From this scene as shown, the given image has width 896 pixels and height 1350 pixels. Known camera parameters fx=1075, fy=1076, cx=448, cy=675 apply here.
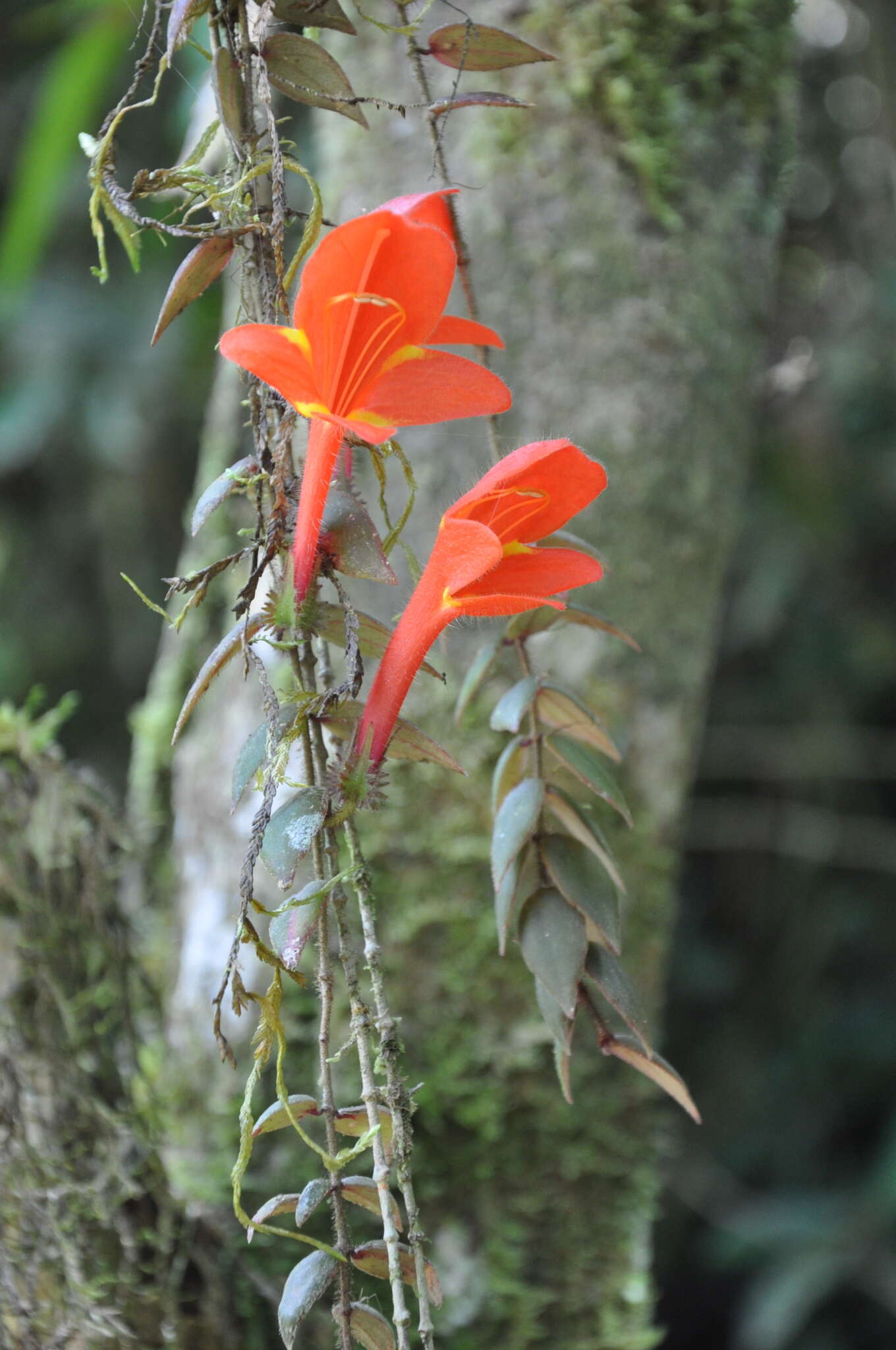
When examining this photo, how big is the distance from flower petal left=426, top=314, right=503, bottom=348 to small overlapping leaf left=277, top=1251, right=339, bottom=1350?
36 cm

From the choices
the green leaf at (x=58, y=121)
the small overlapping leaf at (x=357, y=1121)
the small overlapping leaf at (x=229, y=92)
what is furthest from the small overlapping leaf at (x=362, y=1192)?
the green leaf at (x=58, y=121)

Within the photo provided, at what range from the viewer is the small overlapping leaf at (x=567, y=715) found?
0.54 metres

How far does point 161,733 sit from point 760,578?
5.29 feet

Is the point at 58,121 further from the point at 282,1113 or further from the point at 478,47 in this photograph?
the point at 282,1113

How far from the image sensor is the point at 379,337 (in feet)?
1.37

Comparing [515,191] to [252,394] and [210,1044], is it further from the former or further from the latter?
[210,1044]

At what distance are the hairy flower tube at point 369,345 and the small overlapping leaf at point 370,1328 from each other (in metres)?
0.29

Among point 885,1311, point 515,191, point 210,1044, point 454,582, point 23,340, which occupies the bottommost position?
point 885,1311

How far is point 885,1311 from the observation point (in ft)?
7.23

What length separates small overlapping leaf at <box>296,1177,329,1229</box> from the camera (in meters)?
0.41

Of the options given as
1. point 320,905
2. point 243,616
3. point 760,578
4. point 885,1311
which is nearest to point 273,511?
point 243,616

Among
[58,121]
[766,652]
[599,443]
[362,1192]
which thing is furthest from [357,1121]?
[766,652]

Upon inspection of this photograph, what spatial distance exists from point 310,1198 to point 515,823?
178 mm

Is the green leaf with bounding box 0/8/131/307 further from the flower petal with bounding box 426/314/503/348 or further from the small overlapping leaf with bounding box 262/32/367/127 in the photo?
the flower petal with bounding box 426/314/503/348
